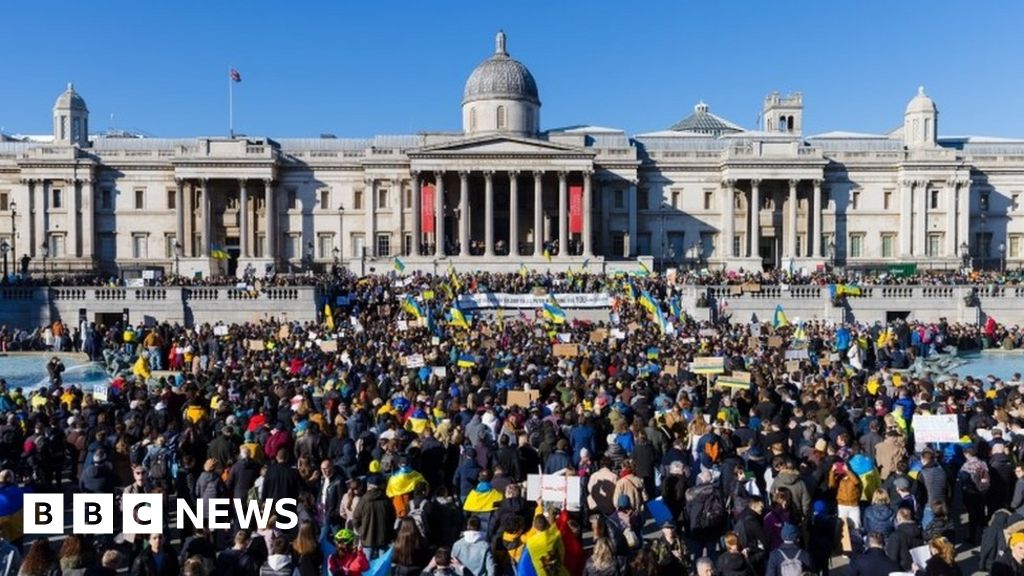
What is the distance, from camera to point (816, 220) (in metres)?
73.2

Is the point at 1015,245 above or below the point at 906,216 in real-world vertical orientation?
below

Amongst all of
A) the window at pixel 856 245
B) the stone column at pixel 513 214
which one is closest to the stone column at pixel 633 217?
the stone column at pixel 513 214

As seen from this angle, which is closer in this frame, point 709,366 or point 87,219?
point 709,366

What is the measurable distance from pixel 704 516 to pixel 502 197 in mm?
63526

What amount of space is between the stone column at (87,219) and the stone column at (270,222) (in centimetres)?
1290

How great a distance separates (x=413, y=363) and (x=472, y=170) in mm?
45729

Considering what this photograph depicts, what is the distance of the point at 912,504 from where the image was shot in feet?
37.8

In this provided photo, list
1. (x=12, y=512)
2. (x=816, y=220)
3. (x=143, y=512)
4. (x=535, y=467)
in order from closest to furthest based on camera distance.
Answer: (x=143, y=512), (x=12, y=512), (x=535, y=467), (x=816, y=220)

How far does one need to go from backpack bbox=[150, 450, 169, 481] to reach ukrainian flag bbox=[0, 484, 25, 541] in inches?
78.8

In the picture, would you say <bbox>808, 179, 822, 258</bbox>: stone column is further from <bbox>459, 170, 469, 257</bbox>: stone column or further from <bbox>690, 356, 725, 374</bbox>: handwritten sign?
<bbox>690, 356, 725, 374</bbox>: handwritten sign

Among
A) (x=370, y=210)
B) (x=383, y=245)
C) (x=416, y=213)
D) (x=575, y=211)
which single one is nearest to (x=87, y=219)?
(x=370, y=210)

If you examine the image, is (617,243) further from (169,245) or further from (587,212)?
(169,245)

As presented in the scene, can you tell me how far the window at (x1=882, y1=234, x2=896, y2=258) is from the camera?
3009 inches

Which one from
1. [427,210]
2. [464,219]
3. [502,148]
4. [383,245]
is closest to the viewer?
[464,219]
